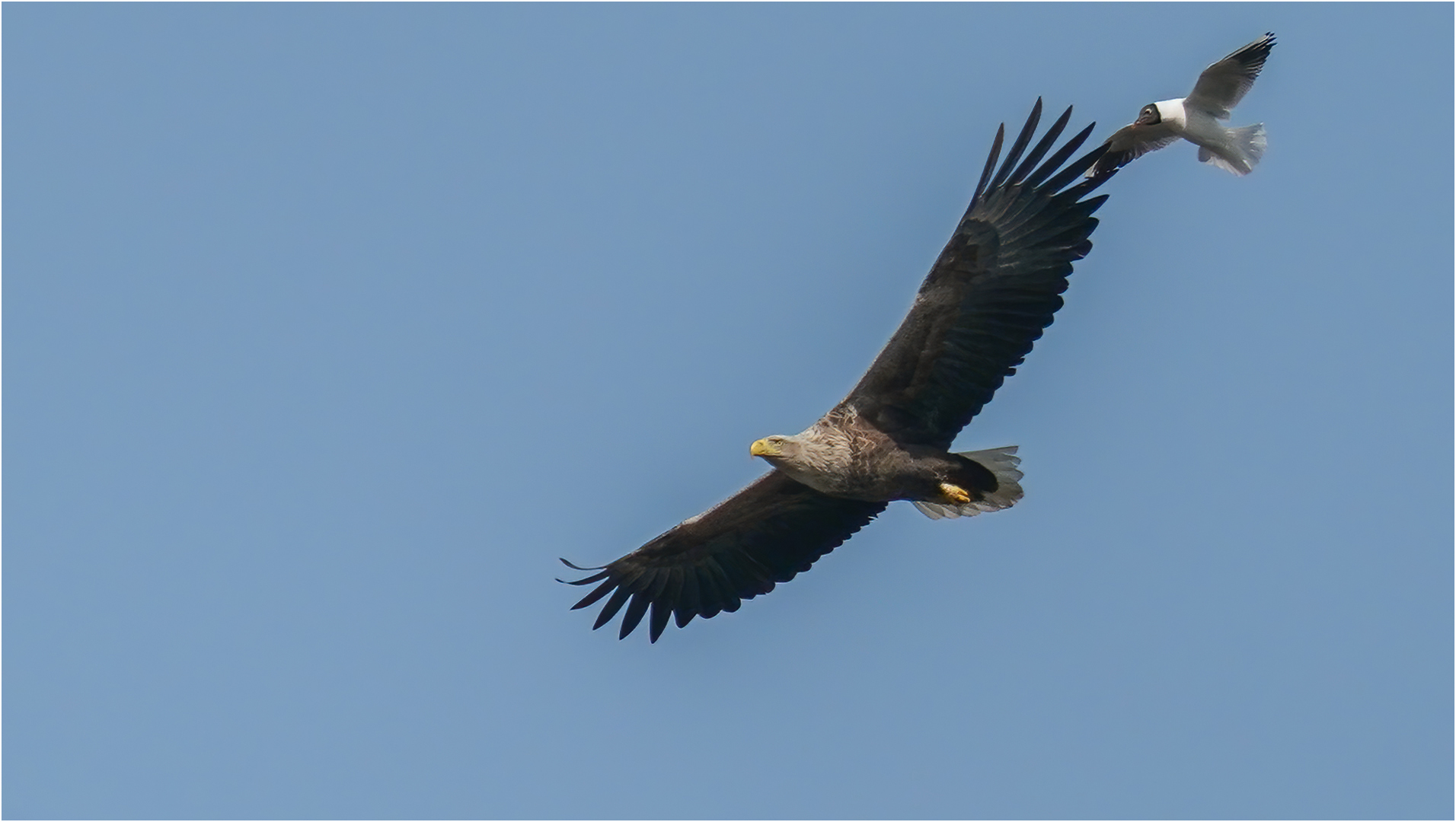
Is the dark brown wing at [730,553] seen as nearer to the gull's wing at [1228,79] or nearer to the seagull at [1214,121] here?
the seagull at [1214,121]

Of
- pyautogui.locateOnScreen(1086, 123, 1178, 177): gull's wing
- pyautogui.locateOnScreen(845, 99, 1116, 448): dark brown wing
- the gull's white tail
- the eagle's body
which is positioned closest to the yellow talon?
the eagle's body

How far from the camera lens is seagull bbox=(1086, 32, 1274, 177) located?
12.5 m

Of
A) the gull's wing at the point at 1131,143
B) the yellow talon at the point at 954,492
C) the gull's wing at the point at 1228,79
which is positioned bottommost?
the yellow talon at the point at 954,492

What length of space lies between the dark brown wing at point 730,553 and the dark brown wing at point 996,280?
46.9 inches

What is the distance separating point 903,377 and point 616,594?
10.0 feet

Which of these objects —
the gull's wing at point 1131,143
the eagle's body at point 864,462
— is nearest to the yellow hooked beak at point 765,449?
the eagle's body at point 864,462

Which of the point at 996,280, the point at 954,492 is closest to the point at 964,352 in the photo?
the point at 996,280

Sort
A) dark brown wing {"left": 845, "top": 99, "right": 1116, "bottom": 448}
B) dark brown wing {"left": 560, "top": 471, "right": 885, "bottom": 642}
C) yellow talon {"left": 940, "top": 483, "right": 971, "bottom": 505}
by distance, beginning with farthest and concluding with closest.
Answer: dark brown wing {"left": 560, "top": 471, "right": 885, "bottom": 642}
yellow talon {"left": 940, "top": 483, "right": 971, "bottom": 505}
dark brown wing {"left": 845, "top": 99, "right": 1116, "bottom": 448}

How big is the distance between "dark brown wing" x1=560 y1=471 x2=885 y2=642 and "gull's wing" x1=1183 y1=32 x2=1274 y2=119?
11.0 ft

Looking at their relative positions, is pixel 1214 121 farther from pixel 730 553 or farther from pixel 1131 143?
pixel 730 553

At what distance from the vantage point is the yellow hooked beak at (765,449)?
40.2ft

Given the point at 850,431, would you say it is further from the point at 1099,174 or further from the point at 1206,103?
the point at 1206,103

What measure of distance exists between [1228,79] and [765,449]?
12.5ft

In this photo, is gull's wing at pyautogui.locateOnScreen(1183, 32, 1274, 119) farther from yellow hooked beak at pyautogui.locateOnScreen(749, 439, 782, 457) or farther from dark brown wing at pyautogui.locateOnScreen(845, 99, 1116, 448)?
yellow hooked beak at pyautogui.locateOnScreen(749, 439, 782, 457)
